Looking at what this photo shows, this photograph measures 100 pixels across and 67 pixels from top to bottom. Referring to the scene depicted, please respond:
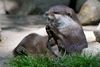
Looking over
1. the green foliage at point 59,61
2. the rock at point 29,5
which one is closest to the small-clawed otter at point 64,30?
the green foliage at point 59,61

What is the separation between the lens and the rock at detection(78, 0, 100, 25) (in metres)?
8.34

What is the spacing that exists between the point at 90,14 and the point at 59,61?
15.6 ft

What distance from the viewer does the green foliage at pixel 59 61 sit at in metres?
3.71

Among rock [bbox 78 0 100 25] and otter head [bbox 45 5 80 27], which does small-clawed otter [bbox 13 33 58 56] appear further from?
rock [bbox 78 0 100 25]

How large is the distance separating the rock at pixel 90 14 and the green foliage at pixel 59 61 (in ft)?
14.6

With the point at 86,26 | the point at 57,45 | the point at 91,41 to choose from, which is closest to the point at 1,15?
the point at 86,26

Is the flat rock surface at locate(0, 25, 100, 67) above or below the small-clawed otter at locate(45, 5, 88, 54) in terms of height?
below

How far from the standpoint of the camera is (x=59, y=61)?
3779mm

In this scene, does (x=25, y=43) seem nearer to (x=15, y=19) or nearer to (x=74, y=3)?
(x=15, y=19)

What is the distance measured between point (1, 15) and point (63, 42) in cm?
576

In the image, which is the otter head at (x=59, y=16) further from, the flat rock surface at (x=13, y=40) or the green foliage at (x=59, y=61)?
the green foliage at (x=59, y=61)

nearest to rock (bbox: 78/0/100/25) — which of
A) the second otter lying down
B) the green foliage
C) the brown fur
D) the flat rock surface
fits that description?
the flat rock surface

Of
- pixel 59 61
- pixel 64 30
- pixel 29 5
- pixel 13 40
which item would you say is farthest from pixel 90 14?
pixel 59 61

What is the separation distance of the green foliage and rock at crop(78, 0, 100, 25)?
4438 mm
